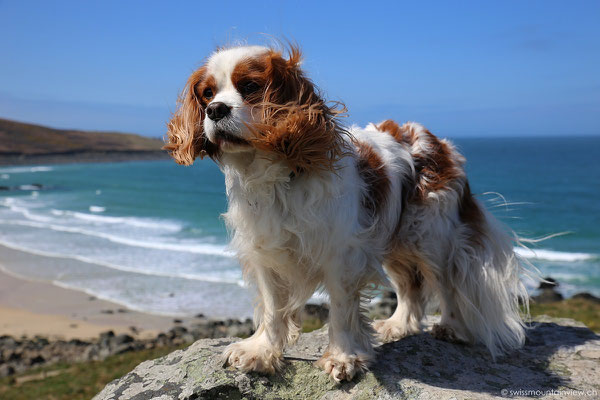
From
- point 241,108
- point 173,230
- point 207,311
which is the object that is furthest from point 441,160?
point 173,230

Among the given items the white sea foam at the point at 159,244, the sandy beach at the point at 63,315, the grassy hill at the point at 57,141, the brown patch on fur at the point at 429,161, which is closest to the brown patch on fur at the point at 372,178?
the brown patch on fur at the point at 429,161

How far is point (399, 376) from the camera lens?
3.61 metres

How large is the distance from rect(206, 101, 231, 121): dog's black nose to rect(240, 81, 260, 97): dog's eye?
0.18 m

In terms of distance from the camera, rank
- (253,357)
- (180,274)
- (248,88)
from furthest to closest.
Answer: (180,274), (253,357), (248,88)

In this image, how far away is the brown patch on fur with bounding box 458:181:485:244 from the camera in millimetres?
4434

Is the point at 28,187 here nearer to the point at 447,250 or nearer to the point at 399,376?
the point at 447,250

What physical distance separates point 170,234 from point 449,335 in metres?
22.4

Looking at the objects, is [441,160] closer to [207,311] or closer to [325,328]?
[325,328]

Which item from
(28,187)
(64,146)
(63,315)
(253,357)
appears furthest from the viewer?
(64,146)

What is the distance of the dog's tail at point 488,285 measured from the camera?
4.41 meters

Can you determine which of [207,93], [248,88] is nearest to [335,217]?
[248,88]

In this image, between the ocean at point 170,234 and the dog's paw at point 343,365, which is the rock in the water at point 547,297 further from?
the dog's paw at point 343,365

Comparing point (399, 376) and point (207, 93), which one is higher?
point (207, 93)

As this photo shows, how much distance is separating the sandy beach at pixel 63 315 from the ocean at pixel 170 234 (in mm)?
539
